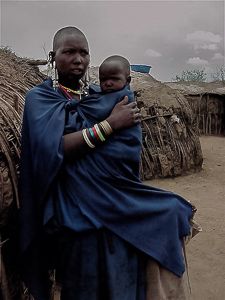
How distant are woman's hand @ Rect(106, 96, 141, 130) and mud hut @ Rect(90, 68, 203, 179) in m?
5.08

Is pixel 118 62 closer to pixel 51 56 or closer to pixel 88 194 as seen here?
pixel 51 56

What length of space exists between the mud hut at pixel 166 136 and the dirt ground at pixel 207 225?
233mm

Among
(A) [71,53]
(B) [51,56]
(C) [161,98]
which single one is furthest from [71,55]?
(C) [161,98]

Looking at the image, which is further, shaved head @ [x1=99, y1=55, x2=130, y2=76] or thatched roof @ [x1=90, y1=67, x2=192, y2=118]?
thatched roof @ [x1=90, y1=67, x2=192, y2=118]

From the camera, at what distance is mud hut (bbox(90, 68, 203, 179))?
22.0 feet

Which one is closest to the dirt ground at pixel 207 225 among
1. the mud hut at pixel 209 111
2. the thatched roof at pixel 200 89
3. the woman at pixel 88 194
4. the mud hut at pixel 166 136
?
the mud hut at pixel 166 136

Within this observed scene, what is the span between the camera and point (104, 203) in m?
1.42

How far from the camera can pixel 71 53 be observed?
1.47 metres

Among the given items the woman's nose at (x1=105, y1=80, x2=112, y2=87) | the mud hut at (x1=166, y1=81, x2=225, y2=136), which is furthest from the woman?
the mud hut at (x1=166, y1=81, x2=225, y2=136)

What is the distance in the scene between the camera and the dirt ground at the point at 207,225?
3.15m

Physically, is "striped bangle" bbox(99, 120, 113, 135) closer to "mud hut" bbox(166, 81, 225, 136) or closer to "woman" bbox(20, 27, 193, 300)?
"woman" bbox(20, 27, 193, 300)

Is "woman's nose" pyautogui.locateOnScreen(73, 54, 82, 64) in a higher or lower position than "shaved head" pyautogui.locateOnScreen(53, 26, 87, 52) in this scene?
lower

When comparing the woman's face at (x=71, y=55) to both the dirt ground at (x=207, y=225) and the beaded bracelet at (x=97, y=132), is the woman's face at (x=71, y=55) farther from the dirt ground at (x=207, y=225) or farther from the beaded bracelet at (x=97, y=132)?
the dirt ground at (x=207, y=225)

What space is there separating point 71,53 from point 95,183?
52 cm
